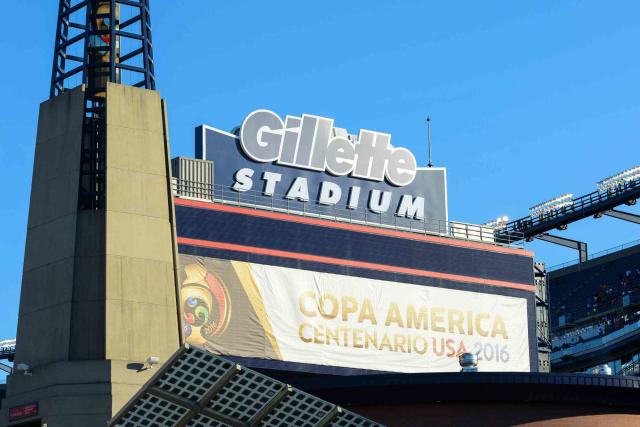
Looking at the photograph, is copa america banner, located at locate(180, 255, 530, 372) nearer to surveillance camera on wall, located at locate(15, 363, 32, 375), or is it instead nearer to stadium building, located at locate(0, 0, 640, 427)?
stadium building, located at locate(0, 0, 640, 427)

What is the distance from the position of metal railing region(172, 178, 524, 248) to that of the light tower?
62.0 ft

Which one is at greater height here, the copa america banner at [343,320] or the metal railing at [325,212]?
the metal railing at [325,212]

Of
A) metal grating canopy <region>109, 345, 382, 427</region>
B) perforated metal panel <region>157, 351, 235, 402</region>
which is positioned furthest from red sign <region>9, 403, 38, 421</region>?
perforated metal panel <region>157, 351, 235, 402</region>

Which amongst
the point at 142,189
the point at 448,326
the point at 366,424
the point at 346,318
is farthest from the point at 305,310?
the point at 366,424

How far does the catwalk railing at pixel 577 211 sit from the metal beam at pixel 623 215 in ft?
6.72

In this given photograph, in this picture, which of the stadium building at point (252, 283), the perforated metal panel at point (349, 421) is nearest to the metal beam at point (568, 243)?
the stadium building at point (252, 283)

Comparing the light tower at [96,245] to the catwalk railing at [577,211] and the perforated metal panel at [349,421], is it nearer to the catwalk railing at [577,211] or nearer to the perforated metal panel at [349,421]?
the perforated metal panel at [349,421]

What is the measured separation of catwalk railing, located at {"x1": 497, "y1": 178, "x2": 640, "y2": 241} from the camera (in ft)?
407

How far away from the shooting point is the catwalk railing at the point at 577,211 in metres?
124

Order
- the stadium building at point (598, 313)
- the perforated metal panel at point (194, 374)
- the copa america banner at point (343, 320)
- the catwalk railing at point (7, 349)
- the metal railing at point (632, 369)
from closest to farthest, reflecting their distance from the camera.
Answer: the perforated metal panel at point (194, 374) < the copa america banner at point (343, 320) < the metal railing at point (632, 369) < the stadium building at point (598, 313) < the catwalk railing at point (7, 349)

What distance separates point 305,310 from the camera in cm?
7619

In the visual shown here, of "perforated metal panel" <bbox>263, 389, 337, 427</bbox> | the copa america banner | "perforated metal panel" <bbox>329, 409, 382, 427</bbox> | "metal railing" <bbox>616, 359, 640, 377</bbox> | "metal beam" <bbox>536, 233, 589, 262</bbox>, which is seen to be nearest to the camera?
"perforated metal panel" <bbox>263, 389, 337, 427</bbox>

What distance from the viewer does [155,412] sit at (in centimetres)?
3347

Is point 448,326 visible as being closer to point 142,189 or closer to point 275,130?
point 275,130
